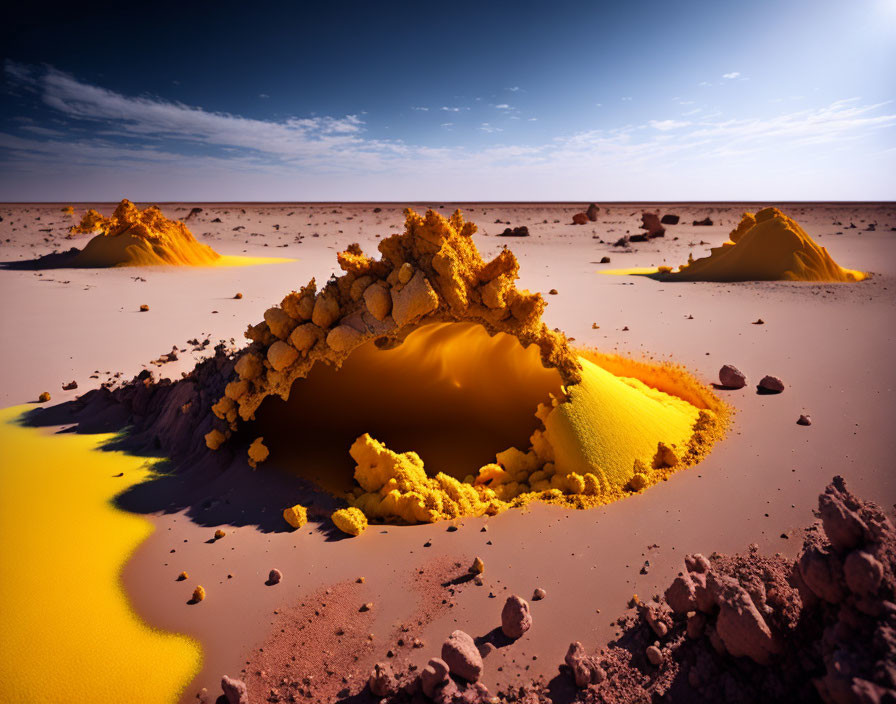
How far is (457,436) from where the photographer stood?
4.72 m

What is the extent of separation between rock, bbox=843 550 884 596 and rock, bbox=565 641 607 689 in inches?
42.3

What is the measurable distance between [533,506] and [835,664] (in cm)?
207

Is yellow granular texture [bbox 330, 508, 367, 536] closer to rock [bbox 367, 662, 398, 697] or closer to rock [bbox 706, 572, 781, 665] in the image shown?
rock [bbox 367, 662, 398, 697]

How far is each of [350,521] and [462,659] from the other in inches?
50.4

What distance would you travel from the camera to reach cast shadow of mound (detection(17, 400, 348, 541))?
11.4ft

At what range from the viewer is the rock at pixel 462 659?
7.22 ft

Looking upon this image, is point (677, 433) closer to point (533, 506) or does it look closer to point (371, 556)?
point (533, 506)

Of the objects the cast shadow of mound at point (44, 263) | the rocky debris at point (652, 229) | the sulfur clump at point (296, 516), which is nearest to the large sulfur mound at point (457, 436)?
the sulfur clump at point (296, 516)

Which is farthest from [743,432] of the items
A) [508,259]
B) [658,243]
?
[658,243]

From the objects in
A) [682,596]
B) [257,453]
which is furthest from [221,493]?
[682,596]

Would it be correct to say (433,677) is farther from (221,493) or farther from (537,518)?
(221,493)

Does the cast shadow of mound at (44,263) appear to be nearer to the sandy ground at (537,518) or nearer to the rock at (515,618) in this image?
the sandy ground at (537,518)

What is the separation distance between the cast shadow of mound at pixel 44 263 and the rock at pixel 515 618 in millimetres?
17128

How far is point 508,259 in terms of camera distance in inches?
163
